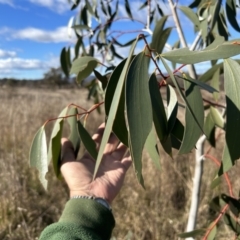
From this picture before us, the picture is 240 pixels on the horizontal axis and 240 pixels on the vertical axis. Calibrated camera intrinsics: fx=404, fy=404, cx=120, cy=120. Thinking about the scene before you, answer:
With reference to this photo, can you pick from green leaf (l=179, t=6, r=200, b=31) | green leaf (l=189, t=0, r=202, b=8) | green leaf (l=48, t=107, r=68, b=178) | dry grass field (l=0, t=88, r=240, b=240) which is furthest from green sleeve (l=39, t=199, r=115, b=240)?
dry grass field (l=0, t=88, r=240, b=240)

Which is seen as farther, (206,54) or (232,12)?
(232,12)

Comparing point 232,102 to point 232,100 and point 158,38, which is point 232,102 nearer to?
point 232,100

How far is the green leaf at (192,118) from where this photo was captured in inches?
20.3

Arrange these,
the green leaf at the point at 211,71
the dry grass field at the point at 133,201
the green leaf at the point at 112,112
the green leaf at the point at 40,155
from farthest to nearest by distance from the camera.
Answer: the dry grass field at the point at 133,201 < the green leaf at the point at 211,71 < the green leaf at the point at 40,155 < the green leaf at the point at 112,112

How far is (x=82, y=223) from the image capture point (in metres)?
0.83

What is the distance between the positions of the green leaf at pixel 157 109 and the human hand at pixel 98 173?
389 millimetres

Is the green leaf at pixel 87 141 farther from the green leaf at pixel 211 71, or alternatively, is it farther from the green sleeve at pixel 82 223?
the green leaf at pixel 211 71

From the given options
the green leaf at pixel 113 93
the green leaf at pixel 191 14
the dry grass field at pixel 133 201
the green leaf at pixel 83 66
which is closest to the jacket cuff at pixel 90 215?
the green leaf at pixel 83 66

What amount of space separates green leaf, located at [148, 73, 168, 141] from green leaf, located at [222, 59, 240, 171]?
0.27ft

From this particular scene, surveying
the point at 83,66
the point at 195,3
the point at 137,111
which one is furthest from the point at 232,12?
the point at 137,111

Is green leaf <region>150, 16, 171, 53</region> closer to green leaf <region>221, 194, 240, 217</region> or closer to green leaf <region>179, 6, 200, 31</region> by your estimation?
green leaf <region>179, 6, 200, 31</region>

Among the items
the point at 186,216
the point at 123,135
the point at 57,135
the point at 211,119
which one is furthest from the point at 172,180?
the point at 123,135

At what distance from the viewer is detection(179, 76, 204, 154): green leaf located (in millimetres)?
515

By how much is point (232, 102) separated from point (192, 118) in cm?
5
